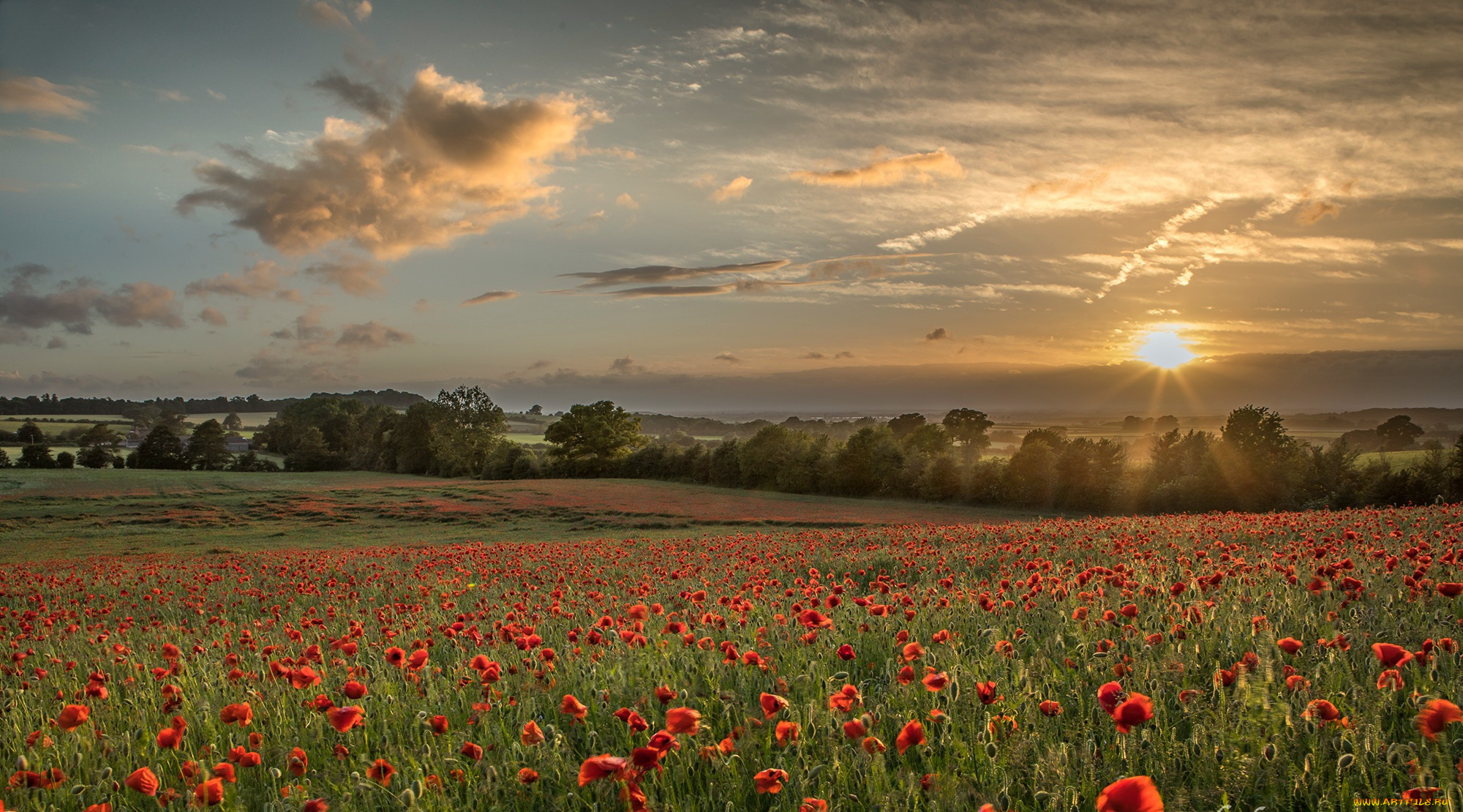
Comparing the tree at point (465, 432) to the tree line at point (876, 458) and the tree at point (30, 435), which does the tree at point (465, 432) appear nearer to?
the tree line at point (876, 458)

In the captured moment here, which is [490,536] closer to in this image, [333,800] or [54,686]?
[54,686]

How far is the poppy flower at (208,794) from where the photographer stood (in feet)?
9.26

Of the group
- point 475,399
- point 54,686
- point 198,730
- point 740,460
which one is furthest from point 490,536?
point 475,399

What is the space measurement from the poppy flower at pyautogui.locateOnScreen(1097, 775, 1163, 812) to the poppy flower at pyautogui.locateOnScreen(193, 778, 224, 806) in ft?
10.6

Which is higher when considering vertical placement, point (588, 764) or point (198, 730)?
point (588, 764)

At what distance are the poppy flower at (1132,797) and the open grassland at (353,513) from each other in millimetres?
28779

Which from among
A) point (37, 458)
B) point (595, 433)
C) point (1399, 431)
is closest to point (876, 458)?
point (595, 433)

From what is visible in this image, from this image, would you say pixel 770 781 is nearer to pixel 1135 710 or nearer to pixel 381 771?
pixel 1135 710

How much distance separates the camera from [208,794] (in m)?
2.88

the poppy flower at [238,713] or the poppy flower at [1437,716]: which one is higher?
the poppy flower at [1437,716]

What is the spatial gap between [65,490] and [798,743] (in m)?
58.4

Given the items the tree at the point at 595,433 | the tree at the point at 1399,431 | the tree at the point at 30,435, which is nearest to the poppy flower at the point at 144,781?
the tree at the point at 595,433

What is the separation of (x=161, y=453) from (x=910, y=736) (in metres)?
99.7

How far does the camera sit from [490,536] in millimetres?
31625
